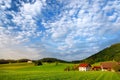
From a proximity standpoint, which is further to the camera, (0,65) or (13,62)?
(13,62)

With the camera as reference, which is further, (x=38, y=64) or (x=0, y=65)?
(x=38, y=64)

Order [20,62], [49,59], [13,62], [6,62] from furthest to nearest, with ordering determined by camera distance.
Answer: [49,59] → [20,62] → [13,62] → [6,62]

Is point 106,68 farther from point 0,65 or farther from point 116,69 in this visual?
point 0,65

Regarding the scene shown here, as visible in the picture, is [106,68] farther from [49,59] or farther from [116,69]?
[49,59]

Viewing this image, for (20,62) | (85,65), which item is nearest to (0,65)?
(20,62)

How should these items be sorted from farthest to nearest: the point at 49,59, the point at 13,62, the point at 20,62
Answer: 1. the point at 49,59
2. the point at 20,62
3. the point at 13,62

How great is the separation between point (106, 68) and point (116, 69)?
70.9ft

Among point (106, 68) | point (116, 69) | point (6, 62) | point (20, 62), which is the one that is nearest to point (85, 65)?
point (106, 68)

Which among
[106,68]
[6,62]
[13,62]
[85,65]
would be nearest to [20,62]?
[13,62]

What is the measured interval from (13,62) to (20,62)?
9.48 m

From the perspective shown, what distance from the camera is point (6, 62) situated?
125250 mm

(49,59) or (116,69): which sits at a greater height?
(49,59)

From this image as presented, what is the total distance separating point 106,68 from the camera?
488 feet

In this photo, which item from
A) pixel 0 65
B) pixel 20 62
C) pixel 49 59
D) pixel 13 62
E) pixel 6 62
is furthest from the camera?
pixel 49 59
